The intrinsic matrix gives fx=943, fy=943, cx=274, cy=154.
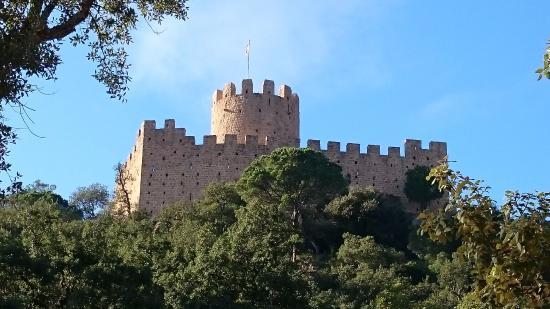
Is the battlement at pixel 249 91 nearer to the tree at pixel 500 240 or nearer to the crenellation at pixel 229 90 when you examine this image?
the crenellation at pixel 229 90

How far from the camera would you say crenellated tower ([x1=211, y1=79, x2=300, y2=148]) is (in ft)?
155

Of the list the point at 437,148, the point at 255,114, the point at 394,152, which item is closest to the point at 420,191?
the point at 394,152

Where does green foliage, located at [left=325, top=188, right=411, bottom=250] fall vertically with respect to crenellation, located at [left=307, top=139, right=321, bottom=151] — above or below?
below

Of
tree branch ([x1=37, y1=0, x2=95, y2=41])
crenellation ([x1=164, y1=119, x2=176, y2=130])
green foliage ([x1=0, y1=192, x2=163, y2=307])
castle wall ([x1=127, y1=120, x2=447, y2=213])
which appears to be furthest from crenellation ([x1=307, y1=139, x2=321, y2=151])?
tree branch ([x1=37, y1=0, x2=95, y2=41])

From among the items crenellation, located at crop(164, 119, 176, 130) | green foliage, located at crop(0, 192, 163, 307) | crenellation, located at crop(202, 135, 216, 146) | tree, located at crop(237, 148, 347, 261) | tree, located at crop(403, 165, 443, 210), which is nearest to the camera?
green foliage, located at crop(0, 192, 163, 307)

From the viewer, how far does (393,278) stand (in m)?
29.5

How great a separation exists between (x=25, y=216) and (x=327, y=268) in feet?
44.2

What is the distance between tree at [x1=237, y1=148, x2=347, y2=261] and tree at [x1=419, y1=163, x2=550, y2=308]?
29762 millimetres

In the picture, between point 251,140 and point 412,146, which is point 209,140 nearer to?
point 251,140

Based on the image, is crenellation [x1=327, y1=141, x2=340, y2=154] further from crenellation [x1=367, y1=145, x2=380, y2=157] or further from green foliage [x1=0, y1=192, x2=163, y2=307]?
green foliage [x1=0, y1=192, x2=163, y2=307]

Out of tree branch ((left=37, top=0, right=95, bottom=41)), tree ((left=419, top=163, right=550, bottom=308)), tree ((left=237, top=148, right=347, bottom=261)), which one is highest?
tree ((left=237, top=148, right=347, bottom=261))

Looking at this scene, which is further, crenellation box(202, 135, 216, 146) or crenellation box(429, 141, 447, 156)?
crenellation box(429, 141, 447, 156)

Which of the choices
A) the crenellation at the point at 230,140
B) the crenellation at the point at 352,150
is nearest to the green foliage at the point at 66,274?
the crenellation at the point at 230,140

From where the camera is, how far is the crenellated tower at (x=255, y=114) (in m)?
47.2
